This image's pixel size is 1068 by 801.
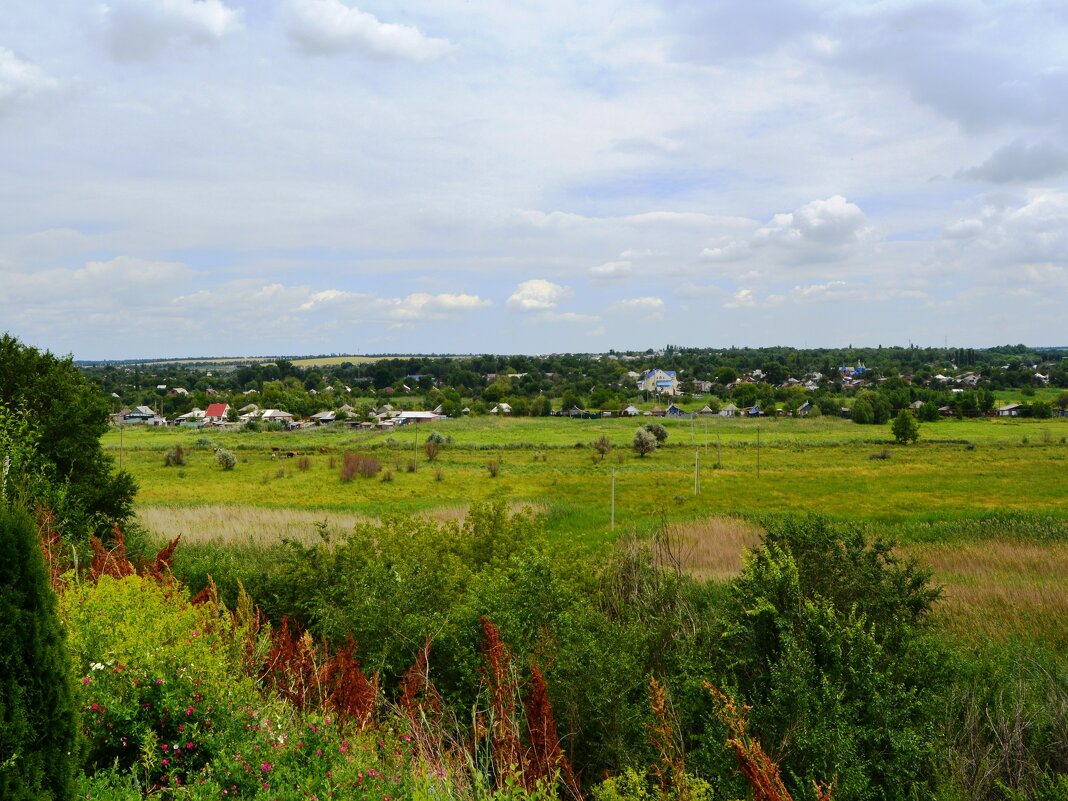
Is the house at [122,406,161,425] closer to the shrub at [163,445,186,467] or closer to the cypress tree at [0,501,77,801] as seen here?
the shrub at [163,445,186,467]

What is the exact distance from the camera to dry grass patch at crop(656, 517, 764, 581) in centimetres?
1589

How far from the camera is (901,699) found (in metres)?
6.20

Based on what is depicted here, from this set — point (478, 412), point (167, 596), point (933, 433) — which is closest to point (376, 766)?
point (167, 596)

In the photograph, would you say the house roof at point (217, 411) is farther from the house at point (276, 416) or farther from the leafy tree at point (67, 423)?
the leafy tree at point (67, 423)

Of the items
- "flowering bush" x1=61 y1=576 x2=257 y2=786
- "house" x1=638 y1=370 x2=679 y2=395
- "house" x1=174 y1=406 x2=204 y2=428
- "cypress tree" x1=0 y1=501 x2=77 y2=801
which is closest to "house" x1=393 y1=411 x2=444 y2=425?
"house" x1=174 y1=406 x2=204 y2=428

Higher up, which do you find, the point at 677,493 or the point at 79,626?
the point at 79,626

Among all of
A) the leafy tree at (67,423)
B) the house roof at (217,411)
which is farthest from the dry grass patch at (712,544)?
the house roof at (217,411)

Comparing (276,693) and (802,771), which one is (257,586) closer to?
(276,693)

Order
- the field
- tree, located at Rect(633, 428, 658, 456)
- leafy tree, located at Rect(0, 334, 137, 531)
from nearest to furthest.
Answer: leafy tree, located at Rect(0, 334, 137, 531), the field, tree, located at Rect(633, 428, 658, 456)

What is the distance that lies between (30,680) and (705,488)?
39793mm

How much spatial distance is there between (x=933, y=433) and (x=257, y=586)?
78661 mm

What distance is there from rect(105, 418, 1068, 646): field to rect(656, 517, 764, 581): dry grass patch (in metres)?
0.12

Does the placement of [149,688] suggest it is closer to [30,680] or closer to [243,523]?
[30,680]

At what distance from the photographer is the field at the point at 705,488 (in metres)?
18.2
